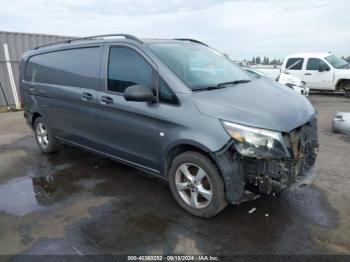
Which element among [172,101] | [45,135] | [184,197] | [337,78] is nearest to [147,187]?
[184,197]

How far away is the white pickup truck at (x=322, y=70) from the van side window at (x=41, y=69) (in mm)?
12072

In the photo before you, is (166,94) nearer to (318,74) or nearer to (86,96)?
(86,96)

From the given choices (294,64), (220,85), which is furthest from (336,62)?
(220,85)

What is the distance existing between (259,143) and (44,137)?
439cm

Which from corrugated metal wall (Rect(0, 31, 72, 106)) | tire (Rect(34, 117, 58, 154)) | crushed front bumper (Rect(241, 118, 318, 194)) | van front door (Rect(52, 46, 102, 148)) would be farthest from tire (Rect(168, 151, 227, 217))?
corrugated metal wall (Rect(0, 31, 72, 106))

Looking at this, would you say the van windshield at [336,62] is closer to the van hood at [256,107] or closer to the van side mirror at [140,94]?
the van hood at [256,107]

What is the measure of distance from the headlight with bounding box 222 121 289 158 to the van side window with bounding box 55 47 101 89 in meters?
2.27

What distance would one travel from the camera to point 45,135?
6.04m

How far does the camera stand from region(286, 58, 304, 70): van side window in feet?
48.8

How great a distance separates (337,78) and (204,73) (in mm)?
12046

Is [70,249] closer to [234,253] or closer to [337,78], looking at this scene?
[234,253]

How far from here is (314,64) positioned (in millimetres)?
14477

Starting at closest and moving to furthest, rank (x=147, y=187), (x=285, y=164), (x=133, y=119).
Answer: (x=285, y=164) < (x=133, y=119) < (x=147, y=187)

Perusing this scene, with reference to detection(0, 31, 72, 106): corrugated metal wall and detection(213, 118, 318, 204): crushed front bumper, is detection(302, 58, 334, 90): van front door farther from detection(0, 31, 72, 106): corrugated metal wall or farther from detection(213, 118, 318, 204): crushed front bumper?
detection(213, 118, 318, 204): crushed front bumper
